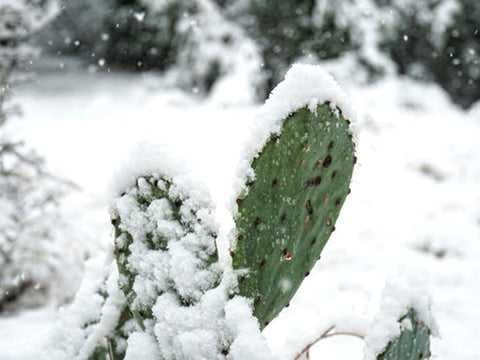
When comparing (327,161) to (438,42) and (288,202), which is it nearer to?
(288,202)

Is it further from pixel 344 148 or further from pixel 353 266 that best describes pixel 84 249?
pixel 344 148

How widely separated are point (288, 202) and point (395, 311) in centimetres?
24

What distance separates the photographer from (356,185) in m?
2.84

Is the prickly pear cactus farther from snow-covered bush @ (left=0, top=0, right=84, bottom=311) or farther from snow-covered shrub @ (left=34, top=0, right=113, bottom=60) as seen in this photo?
snow-covered shrub @ (left=34, top=0, right=113, bottom=60)

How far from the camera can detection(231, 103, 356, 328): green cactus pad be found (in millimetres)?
646

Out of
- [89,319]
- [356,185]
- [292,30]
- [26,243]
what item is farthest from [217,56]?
[89,319]

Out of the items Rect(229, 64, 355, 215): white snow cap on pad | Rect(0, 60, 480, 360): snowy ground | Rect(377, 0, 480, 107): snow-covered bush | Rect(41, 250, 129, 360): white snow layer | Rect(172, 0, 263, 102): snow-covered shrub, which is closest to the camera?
Rect(229, 64, 355, 215): white snow cap on pad

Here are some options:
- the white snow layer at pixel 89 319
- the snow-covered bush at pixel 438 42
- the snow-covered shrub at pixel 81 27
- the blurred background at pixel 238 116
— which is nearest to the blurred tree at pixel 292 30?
the blurred background at pixel 238 116

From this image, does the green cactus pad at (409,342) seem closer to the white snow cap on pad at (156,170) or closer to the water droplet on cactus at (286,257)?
the water droplet on cactus at (286,257)

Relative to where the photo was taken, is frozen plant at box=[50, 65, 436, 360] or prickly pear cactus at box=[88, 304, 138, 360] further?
prickly pear cactus at box=[88, 304, 138, 360]

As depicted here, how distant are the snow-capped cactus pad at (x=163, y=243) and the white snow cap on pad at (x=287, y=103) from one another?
0.07 metres

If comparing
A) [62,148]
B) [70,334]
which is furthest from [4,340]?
[62,148]

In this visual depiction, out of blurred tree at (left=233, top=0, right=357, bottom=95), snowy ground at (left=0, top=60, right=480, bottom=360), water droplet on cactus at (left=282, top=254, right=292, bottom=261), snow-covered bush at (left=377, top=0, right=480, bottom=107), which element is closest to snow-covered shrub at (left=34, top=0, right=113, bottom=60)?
snowy ground at (left=0, top=60, right=480, bottom=360)

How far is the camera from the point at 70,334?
0.92m
